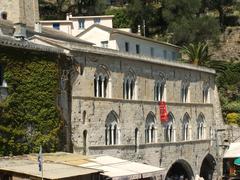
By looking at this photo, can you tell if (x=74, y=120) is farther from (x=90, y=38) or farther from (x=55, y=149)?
(x=90, y=38)

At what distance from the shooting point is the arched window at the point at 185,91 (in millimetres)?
45684

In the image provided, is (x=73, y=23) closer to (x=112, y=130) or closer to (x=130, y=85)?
(x=130, y=85)

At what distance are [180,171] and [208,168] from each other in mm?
5019

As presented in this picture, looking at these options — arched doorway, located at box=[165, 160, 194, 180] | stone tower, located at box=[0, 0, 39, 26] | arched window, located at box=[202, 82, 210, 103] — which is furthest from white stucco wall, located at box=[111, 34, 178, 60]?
arched doorway, located at box=[165, 160, 194, 180]

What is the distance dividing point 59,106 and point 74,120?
5.72ft

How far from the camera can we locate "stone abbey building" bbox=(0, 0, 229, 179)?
33.4 metres

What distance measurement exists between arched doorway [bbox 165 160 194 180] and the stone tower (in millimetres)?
17323

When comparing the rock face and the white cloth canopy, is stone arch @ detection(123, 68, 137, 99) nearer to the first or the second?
the white cloth canopy

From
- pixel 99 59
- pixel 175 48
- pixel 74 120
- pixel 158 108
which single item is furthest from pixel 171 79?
pixel 175 48

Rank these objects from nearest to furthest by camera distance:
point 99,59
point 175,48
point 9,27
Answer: point 99,59 < point 9,27 < point 175,48

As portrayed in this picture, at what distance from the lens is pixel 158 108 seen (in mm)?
41906

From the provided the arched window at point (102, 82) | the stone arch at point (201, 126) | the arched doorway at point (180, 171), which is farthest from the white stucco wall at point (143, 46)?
the arched window at point (102, 82)

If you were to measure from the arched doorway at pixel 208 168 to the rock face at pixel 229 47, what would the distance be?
27.8m

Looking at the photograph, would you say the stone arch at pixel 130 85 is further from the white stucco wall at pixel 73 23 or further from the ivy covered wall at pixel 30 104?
the white stucco wall at pixel 73 23
